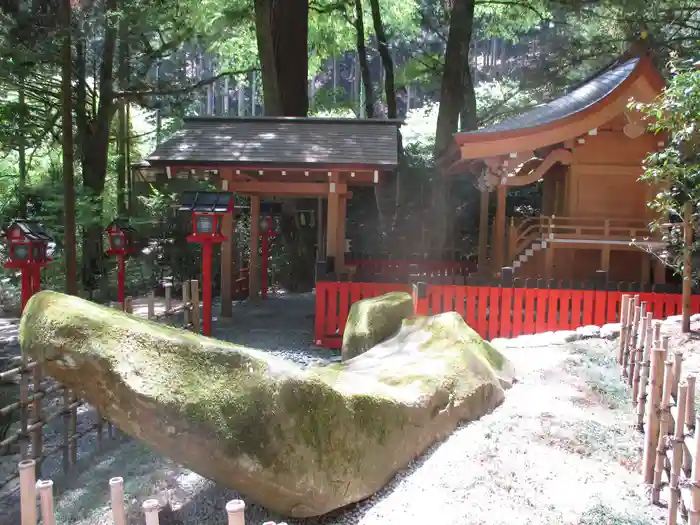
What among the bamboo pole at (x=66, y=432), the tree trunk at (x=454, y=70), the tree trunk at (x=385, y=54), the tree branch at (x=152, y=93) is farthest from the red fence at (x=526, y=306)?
the tree trunk at (x=385, y=54)

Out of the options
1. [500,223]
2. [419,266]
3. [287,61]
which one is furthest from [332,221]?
[287,61]

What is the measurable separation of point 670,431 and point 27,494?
3716mm

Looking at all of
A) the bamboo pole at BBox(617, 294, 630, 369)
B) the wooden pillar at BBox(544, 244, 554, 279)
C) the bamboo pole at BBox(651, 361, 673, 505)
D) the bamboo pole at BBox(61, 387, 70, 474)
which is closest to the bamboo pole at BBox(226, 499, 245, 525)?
the bamboo pole at BBox(651, 361, 673, 505)

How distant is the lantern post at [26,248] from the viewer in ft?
27.7

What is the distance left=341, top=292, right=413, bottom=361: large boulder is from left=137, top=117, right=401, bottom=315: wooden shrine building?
360 centimetres

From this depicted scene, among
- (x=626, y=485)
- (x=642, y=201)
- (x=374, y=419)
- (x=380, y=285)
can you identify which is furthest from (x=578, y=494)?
(x=642, y=201)

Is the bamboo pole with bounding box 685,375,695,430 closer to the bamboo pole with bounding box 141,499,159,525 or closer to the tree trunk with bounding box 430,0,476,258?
the bamboo pole with bounding box 141,499,159,525

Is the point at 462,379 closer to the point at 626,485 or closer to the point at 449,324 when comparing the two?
the point at 449,324

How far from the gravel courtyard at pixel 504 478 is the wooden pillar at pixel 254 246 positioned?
26.8 ft

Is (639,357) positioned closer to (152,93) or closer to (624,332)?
(624,332)

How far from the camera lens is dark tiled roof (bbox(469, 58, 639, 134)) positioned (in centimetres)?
1111

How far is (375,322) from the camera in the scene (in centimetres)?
699

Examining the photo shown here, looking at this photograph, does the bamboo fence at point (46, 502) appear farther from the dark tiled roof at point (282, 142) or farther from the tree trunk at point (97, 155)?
the tree trunk at point (97, 155)

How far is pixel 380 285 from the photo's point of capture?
31.6 feet
